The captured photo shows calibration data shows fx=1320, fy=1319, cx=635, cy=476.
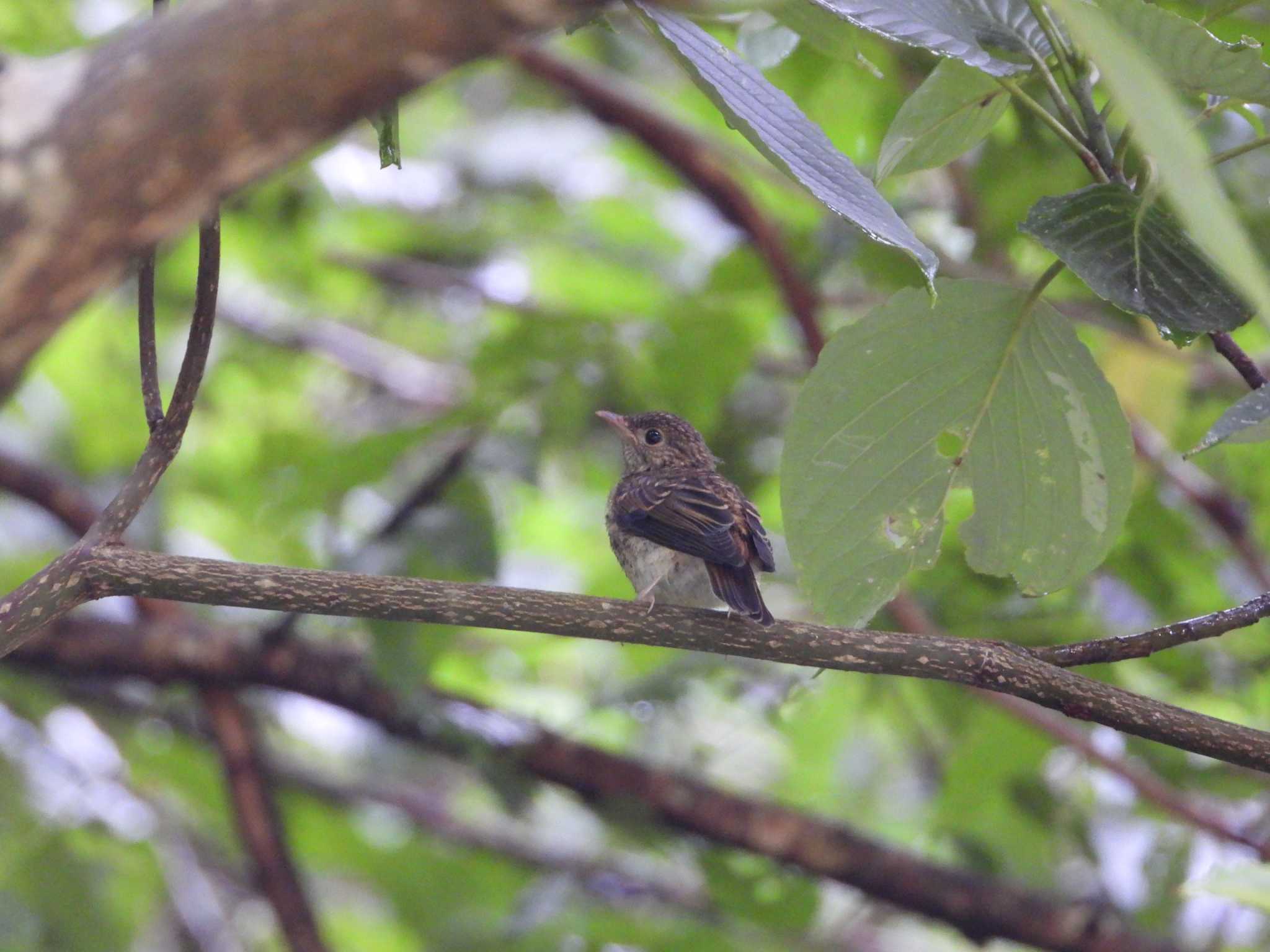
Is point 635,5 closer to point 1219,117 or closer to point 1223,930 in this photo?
point 1219,117

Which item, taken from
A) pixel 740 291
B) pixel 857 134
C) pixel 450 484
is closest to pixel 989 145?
pixel 857 134

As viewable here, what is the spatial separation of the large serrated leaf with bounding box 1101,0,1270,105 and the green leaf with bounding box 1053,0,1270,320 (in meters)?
0.81

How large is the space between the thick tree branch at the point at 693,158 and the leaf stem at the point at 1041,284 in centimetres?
199

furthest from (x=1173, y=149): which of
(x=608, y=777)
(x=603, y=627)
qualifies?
(x=608, y=777)

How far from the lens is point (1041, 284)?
80.4 inches

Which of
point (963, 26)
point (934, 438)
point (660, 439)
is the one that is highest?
point (660, 439)

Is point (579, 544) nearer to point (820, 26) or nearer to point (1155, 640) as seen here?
point (820, 26)

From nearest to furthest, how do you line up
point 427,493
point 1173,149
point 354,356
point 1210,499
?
point 1173,149 → point 427,493 → point 1210,499 → point 354,356

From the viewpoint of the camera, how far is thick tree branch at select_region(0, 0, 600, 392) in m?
1.00

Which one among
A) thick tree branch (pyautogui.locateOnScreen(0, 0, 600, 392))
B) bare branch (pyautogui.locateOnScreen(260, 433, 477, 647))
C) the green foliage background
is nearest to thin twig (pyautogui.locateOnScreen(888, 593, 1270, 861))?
the green foliage background

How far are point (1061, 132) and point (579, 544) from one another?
4.14 meters

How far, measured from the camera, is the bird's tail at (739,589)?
8.39ft

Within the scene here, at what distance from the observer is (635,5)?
173 centimetres

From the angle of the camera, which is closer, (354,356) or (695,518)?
(695,518)
